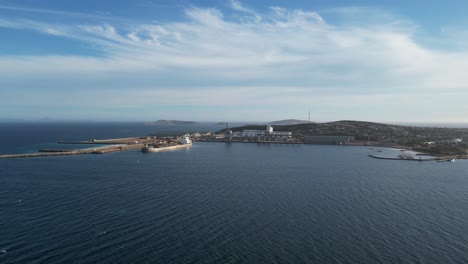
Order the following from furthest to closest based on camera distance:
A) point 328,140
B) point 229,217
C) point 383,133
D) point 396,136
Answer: point 383,133 < point 396,136 < point 328,140 < point 229,217

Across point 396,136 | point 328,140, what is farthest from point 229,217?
point 396,136

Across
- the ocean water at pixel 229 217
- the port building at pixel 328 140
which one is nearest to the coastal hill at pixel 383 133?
the port building at pixel 328 140

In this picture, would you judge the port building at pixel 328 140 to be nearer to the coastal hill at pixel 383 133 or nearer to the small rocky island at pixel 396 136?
the small rocky island at pixel 396 136

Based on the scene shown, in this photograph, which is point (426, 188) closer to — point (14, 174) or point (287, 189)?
point (287, 189)

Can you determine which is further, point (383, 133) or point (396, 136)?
point (383, 133)

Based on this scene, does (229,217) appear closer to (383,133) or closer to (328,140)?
(328,140)

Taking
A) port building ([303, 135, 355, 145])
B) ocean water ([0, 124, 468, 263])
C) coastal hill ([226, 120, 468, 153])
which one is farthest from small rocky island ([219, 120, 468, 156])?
ocean water ([0, 124, 468, 263])

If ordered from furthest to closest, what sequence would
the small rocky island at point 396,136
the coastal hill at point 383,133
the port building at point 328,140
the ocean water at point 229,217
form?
the port building at point 328,140 → the coastal hill at point 383,133 → the small rocky island at point 396,136 → the ocean water at point 229,217

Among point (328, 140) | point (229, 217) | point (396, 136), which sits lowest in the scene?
point (229, 217)
